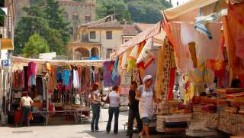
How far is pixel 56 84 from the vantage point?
21.1 metres

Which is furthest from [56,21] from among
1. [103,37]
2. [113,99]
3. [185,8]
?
[185,8]

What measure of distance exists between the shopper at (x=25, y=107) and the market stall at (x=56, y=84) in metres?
0.39

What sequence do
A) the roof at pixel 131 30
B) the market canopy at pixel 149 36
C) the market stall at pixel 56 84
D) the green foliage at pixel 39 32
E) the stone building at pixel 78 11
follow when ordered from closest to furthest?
the market canopy at pixel 149 36 → the market stall at pixel 56 84 → the roof at pixel 131 30 → the green foliage at pixel 39 32 → the stone building at pixel 78 11

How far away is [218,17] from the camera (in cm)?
837

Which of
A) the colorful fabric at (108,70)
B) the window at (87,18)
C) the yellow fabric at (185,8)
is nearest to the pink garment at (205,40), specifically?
the yellow fabric at (185,8)

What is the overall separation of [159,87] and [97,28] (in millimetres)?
63962

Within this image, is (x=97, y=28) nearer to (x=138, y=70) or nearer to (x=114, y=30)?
(x=114, y=30)

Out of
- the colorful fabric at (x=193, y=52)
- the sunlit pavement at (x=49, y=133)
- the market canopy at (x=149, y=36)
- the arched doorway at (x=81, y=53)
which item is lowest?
the sunlit pavement at (x=49, y=133)

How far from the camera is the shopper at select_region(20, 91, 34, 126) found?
19.0 meters

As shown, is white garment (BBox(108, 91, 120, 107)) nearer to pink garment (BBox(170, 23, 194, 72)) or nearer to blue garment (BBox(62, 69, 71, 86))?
blue garment (BBox(62, 69, 71, 86))

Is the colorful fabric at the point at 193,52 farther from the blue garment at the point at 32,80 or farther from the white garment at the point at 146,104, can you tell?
the blue garment at the point at 32,80

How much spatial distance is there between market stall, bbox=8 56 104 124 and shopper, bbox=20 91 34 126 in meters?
0.39

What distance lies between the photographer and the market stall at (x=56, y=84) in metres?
20.2

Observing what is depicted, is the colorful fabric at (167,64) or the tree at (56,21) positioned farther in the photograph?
the tree at (56,21)
